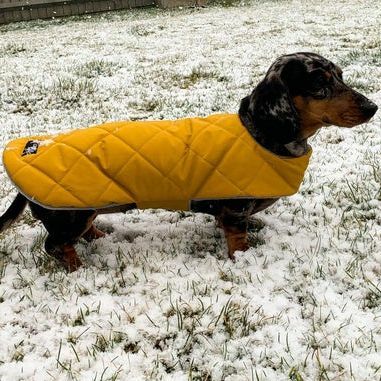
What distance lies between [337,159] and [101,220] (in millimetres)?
2429

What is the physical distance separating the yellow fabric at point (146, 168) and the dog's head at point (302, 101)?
181 mm

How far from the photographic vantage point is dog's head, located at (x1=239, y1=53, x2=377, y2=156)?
9.45 feet

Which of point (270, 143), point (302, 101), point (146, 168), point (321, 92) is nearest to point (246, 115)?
point (270, 143)

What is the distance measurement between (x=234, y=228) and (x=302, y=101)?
97 centimetres

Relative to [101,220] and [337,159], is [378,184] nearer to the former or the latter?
[337,159]

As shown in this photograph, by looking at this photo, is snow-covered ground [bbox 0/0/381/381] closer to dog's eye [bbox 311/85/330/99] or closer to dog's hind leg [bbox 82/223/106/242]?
dog's hind leg [bbox 82/223/106/242]

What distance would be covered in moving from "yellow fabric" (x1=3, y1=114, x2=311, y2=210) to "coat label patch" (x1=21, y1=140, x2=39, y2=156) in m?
0.01

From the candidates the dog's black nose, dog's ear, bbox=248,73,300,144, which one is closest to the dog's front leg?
Answer: dog's ear, bbox=248,73,300,144

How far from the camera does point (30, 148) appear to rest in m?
3.04

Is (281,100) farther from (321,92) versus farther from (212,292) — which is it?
(212,292)

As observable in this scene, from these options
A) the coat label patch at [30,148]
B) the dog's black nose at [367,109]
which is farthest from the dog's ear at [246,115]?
the coat label patch at [30,148]

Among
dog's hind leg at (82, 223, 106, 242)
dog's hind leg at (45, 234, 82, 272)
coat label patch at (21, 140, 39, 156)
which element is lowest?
dog's hind leg at (82, 223, 106, 242)

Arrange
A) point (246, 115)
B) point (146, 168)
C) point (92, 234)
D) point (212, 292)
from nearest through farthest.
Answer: point (212, 292) → point (146, 168) → point (246, 115) → point (92, 234)

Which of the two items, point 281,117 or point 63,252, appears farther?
point 63,252
